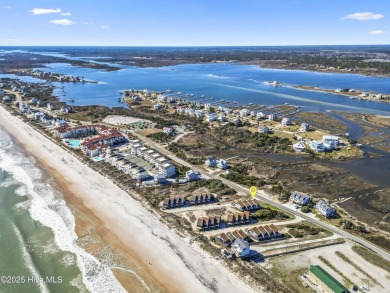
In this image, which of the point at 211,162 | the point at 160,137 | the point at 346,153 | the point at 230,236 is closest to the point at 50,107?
the point at 160,137

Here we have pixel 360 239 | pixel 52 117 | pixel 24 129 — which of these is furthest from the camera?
pixel 52 117

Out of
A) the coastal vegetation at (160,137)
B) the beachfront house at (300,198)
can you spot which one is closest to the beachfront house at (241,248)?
the beachfront house at (300,198)

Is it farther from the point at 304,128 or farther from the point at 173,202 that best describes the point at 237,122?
the point at 173,202

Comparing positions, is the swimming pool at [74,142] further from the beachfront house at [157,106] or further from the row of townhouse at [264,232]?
the row of townhouse at [264,232]

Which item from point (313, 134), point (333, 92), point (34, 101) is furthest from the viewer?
point (333, 92)

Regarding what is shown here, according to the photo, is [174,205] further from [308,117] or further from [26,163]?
[308,117]

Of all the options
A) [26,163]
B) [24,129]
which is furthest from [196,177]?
[24,129]

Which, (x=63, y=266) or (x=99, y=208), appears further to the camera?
(x=99, y=208)

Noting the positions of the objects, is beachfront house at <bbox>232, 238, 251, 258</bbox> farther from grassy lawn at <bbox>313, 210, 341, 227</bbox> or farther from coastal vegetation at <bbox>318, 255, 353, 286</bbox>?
grassy lawn at <bbox>313, 210, 341, 227</bbox>
